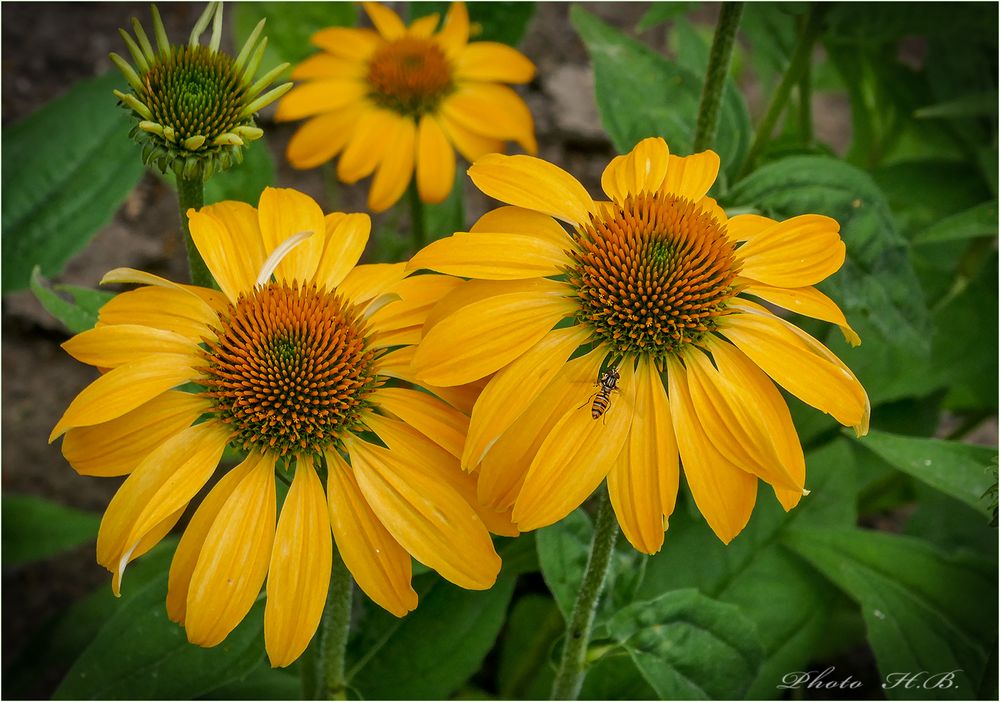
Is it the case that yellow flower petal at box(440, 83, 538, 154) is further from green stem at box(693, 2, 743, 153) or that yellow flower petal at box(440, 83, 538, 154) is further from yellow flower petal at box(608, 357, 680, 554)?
yellow flower petal at box(608, 357, 680, 554)

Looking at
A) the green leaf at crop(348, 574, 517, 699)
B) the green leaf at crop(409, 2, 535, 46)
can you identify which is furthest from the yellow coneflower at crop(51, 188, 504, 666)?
the green leaf at crop(409, 2, 535, 46)

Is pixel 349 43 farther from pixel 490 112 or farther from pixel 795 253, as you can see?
pixel 795 253

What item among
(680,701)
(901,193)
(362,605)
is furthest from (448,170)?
(680,701)

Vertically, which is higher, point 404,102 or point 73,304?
point 404,102

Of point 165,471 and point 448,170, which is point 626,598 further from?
point 448,170

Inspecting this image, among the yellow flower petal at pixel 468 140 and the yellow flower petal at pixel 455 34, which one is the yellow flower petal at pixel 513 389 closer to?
the yellow flower petal at pixel 468 140

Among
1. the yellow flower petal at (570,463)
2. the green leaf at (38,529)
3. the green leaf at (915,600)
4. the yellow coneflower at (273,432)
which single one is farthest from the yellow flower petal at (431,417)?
the green leaf at (38,529)

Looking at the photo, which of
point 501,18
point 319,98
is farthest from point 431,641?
point 501,18
